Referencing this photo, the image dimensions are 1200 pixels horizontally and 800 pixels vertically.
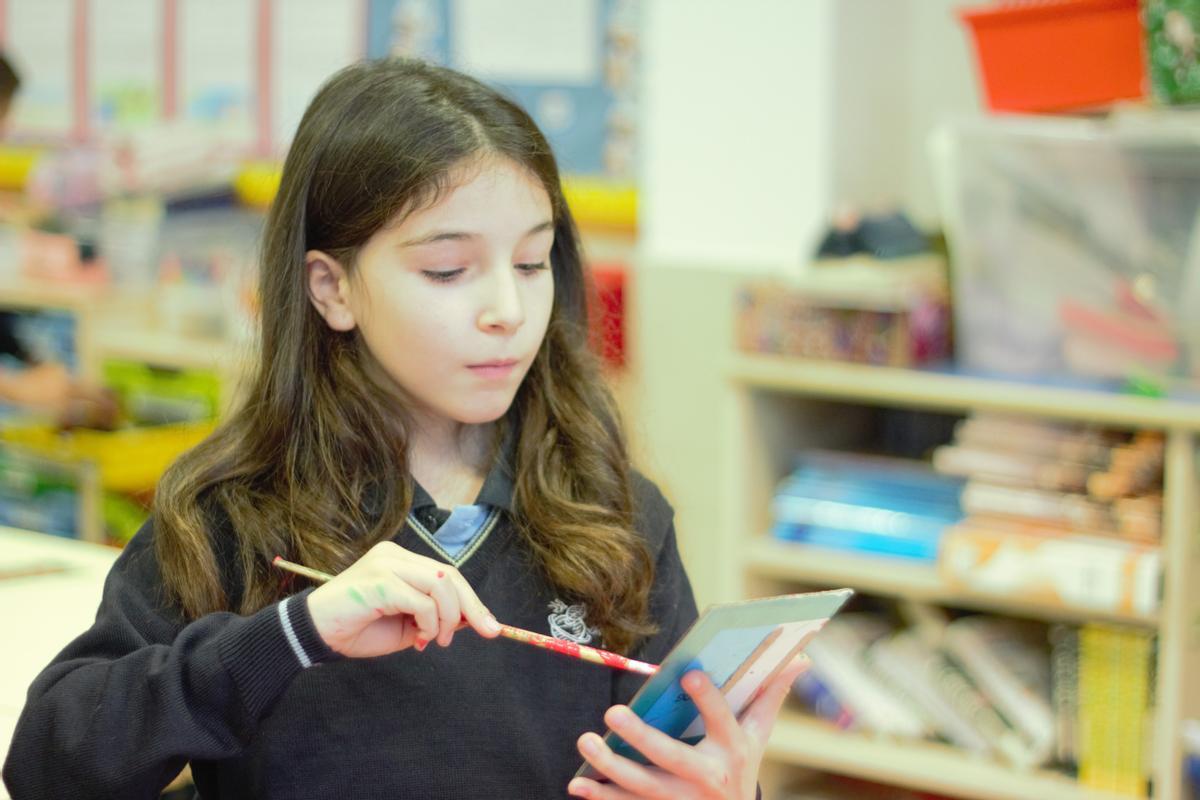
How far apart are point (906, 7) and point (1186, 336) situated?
0.77 metres

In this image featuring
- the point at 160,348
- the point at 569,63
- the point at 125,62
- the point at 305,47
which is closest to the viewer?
the point at 569,63

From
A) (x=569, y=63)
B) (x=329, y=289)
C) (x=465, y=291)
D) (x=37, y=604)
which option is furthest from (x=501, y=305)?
(x=569, y=63)

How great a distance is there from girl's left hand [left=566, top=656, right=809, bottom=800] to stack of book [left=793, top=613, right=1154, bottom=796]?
1.09 meters

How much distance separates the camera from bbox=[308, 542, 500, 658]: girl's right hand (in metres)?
0.90

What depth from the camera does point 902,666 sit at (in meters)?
2.12

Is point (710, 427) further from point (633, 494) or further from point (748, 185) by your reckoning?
point (633, 494)

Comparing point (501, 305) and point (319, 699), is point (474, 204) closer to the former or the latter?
point (501, 305)

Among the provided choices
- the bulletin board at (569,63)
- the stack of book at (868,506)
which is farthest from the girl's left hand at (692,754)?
the bulletin board at (569,63)

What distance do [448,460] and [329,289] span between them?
16cm

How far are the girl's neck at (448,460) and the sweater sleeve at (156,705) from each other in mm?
218

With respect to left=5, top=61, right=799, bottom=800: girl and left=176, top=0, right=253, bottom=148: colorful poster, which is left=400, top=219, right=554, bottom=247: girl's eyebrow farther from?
left=176, top=0, right=253, bottom=148: colorful poster

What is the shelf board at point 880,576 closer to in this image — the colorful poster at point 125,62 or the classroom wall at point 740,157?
the classroom wall at point 740,157

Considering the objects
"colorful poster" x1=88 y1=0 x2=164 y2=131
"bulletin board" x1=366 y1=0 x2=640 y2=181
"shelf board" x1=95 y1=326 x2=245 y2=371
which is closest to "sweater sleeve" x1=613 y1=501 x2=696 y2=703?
"bulletin board" x1=366 y1=0 x2=640 y2=181

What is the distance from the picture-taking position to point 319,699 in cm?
106
